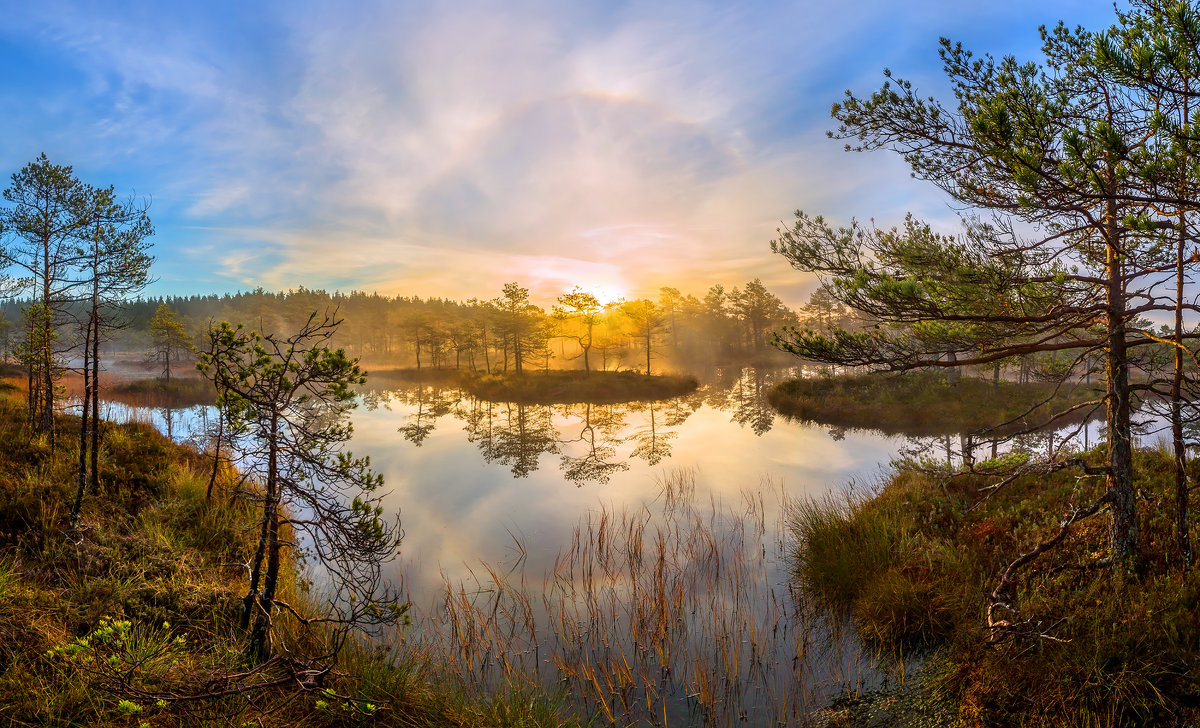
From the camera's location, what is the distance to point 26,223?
43.6 ft

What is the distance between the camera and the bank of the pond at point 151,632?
4.14 m

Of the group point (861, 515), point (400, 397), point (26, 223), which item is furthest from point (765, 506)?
point (400, 397)

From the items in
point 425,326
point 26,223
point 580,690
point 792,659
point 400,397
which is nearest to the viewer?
point 580,690

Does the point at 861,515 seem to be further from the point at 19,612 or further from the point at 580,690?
the point at 19,612

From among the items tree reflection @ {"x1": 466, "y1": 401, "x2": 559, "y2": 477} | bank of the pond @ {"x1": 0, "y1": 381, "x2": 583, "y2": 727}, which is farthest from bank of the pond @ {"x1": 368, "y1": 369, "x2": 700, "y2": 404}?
bank of the pond @ {"x1": 0, "y1": 381, "x2": 583, "y2": 727}

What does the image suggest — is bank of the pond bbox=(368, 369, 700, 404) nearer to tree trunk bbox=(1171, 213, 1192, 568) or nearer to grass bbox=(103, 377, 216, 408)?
grass bbox=(103, 377, 216, 408)

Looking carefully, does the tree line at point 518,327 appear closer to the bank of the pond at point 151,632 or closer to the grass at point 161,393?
the grass at point 161,393

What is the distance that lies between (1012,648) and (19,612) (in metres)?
10.5

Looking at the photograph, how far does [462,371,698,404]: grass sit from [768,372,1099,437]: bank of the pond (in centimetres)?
1028

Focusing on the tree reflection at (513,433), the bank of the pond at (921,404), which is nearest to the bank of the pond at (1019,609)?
the tree reflection at (513,433)

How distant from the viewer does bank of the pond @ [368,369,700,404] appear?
1473 inches

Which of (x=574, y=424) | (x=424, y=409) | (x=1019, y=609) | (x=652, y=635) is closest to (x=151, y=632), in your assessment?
(x=652, y=635)

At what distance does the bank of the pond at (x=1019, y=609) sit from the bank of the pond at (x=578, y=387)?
27.3m

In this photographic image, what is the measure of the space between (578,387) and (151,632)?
33.4 m
